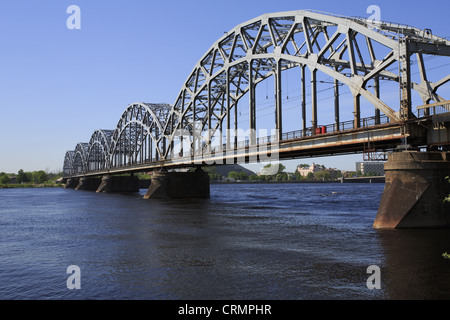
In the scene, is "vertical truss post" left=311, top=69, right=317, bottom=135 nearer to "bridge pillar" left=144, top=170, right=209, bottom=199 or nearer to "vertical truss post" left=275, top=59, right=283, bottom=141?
"vertical truss post" left=275, top=59, right=283, bottom=141

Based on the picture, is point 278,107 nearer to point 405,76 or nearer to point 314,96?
point 314,96

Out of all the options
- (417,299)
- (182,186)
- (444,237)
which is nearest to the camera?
(417,299)

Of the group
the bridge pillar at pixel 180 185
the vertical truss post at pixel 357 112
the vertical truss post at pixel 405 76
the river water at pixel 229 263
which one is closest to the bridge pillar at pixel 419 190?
the river water at pixel 229 263

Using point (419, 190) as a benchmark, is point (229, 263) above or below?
below

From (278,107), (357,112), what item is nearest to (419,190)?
(357,112)

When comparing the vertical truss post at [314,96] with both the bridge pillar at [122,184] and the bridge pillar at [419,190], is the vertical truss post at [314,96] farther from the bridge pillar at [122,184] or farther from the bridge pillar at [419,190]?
the bridge pillar at [122,184]

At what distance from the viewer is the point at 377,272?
17062 mm

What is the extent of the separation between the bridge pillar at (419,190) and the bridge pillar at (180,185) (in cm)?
5459

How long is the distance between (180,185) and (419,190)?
186ft

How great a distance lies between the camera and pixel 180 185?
257ft
